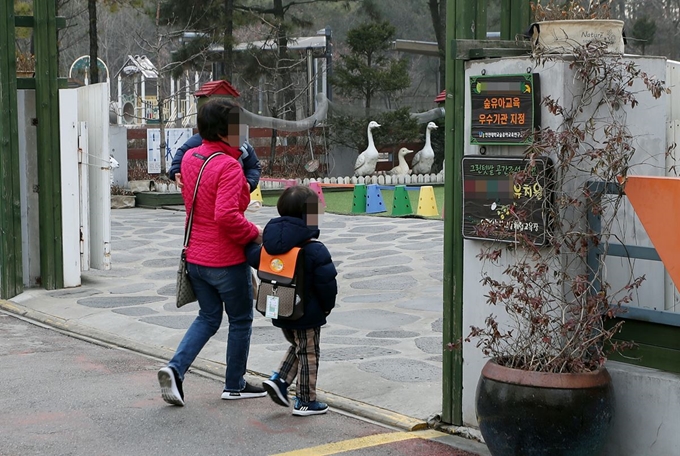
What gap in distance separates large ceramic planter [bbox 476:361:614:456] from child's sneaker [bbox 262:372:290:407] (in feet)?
5.43

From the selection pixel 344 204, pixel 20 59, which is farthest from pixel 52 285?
pixel 344 204

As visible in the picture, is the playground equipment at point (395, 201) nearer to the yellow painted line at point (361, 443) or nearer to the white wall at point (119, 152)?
the white wall at point (119, 152)

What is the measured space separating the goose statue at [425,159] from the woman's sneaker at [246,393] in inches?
881

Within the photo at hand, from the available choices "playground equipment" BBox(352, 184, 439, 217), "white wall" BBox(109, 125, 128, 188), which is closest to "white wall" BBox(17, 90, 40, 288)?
"playground equipment" BBox(352, 184, 439, 217)

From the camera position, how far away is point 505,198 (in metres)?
5.06

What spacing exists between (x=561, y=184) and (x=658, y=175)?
23.7 inches

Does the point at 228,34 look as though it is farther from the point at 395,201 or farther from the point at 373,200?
the point at 395,201

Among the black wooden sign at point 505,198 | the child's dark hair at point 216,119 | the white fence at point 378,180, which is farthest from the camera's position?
the white fence at point 378,180

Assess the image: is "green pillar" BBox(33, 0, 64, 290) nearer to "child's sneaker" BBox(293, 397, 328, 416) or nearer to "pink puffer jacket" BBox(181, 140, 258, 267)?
"pink puffer jacket" BBox(181, 140, 258, 267)

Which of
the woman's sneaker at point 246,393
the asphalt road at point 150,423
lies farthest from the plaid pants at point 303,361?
the woman's sneaker at point 246,393

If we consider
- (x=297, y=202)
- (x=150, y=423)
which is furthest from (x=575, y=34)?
(x=150, y=423)

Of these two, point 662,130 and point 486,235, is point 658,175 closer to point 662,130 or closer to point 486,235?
point 662,130

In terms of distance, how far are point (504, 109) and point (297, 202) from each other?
53.0 inches

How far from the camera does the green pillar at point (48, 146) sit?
34.6ft
